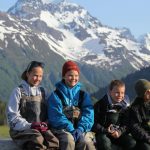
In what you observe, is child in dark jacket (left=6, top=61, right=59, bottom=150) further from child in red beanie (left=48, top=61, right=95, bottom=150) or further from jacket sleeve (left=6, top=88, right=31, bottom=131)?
child in red beanie (left=48, top=61, right=95, bottom=150)

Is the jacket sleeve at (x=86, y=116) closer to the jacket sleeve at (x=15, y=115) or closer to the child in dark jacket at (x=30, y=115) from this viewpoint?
the child in dark jacket at (x=30, y=115)

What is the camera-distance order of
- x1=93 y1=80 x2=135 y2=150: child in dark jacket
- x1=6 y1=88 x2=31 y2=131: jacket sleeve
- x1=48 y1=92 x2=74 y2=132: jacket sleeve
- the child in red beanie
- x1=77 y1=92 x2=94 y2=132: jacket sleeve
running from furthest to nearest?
x1=93 y1=80 x2=135 y2=150: child in dark jacket, x1=77 y1=92 x2=94 y2=132: jacket sleeve, x1=48 y1=92 x2=74 y2=132: jacket sleeve, x1=6 y1=88 x2=31 y2=131: jacket sleeve, the child in red beanie

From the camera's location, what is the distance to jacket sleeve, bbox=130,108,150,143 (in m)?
12.1

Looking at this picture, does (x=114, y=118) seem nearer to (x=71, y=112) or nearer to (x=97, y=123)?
(x=97, y=123)

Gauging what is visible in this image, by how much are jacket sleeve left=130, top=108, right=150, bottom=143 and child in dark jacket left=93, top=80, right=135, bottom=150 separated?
0.16 metres

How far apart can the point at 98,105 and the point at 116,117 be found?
0.57 m

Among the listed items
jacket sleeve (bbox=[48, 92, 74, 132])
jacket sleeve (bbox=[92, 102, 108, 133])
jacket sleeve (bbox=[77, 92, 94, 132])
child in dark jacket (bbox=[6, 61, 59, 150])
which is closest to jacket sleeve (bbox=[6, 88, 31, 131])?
child in dark jacket (bbox=[6, 61, 59, 150])

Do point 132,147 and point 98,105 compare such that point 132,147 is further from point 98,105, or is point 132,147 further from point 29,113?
point 29,113

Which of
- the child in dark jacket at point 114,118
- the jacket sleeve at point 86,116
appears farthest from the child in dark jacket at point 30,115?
the child in dark jacket at point 114,118

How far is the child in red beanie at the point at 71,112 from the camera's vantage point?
36.3 ft

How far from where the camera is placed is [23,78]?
12.0 metres

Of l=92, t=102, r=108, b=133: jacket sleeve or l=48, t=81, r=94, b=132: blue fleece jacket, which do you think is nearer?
l=48, t=81, r=94, b=132: blue fleece jacket

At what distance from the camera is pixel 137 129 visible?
1220 cm

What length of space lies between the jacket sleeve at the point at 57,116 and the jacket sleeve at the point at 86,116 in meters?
0.29
